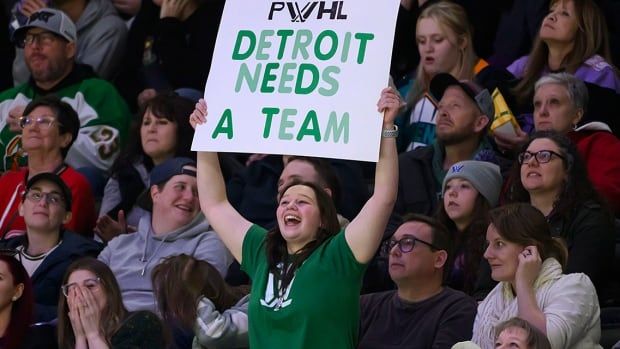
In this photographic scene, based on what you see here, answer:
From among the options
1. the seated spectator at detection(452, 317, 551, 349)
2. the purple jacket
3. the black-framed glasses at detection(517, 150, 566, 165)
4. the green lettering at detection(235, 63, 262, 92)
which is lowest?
the seated spectator at detection(452, 317, 551, 349)

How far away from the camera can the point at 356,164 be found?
363 inches

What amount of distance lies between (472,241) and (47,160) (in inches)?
116

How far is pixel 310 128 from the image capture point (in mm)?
6680

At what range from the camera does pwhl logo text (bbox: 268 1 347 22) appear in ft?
22.6

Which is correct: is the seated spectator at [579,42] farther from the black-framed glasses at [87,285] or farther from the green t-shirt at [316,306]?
the green t-shirt at [316,306]

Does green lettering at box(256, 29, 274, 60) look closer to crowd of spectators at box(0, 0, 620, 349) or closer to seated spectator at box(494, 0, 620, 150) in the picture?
crowd of spectators at box(0, 0, 620, 349)

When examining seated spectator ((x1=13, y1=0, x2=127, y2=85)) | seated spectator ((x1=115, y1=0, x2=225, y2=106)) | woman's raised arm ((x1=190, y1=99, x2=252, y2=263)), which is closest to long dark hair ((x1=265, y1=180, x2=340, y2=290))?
woman's raised arm ((x1=190, y1=99, x2=252, y2=263))

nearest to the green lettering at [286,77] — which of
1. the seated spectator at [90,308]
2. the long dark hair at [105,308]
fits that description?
the seated spectator at [90,308]

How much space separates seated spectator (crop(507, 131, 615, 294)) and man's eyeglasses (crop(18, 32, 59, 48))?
11.9 ft

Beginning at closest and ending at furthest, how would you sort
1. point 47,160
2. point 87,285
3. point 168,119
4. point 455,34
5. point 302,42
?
1. point 302,42
2. point 87,285
3. point 168,119
4. point 455,34
5. point 47,160

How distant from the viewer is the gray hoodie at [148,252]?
854 cm

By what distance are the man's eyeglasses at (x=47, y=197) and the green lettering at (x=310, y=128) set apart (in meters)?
2.68

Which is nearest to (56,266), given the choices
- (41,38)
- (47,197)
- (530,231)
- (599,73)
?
(47,197)

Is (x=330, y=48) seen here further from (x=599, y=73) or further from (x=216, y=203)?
(x=599, y=73)
